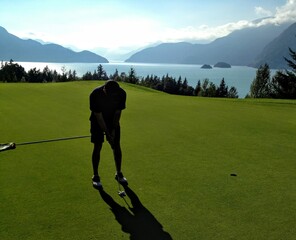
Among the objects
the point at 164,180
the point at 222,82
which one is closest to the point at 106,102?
the point at 164,180

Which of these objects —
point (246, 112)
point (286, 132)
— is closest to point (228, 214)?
point (286, 132)

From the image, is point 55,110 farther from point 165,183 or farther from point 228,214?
point 228,214

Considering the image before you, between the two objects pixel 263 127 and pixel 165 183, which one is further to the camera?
pixel 263 127

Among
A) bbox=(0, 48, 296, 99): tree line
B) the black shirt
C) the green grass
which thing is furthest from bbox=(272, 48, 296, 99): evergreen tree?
the black shirt

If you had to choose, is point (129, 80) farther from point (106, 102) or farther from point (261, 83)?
point (106, 102)

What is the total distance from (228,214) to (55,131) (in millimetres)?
5839

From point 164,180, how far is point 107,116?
4.38 ft

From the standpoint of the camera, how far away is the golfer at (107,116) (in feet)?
17.4

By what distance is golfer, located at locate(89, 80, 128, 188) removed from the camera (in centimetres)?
531

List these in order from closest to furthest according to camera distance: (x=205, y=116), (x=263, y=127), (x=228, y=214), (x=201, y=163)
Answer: (x=228, y=214) < (x=201, y=163) < (x=263, y=127) < (x=205, y=116)

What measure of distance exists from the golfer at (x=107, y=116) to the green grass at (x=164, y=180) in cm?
25

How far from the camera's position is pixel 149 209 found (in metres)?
4.36

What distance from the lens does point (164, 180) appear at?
5.36 metres

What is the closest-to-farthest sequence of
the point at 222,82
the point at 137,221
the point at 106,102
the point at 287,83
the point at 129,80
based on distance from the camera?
1. the point at 137,221
2. the point at 106,102
3. the point at 287,83
4. the point at 222,82
5. the point at 129,80
